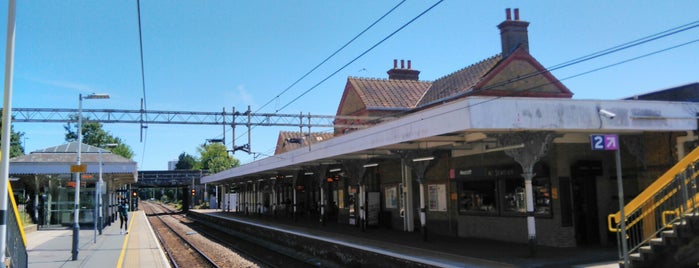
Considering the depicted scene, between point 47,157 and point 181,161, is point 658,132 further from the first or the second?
point 181,161

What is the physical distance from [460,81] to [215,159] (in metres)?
75.5

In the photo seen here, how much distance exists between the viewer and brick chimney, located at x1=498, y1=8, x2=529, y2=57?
23.8 metres

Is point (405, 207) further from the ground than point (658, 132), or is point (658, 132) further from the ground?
point (658, 132)

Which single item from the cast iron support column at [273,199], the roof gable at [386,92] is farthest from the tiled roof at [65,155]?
the roof gable at [386,92]

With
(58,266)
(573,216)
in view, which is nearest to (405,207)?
(573,216)

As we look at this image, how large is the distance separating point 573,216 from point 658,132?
9.24 feet

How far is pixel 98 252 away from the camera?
17.1 m

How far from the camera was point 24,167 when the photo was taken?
86.9ft

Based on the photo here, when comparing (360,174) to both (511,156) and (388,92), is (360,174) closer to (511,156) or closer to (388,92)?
(388,92)

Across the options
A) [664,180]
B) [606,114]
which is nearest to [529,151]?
[606,114]

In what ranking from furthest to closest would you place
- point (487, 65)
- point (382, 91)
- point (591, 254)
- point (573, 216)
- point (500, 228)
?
point (382, 91), point (487, 65), point (500, 228), point (573, 216), point (591, 254)

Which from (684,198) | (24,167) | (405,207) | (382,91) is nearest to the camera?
(684,198)

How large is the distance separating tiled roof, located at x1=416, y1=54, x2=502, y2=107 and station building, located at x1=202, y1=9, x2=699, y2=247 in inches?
4.4

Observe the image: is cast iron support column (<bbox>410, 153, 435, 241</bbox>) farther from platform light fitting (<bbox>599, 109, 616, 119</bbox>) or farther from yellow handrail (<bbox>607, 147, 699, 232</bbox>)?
yellow handrail (<bbox>607, 147, 699, 232</bbox>)
